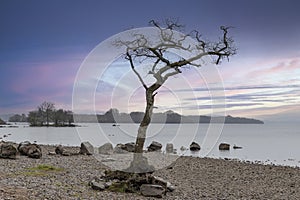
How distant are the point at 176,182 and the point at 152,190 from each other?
265 cm

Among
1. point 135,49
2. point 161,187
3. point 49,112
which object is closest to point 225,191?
point 161,187

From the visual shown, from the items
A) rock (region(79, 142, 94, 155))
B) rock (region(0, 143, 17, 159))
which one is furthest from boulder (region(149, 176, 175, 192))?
rock (region(79, 142, 94, 155))

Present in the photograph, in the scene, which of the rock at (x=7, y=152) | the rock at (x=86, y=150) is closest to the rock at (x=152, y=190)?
the rock at (x=7, y=152)

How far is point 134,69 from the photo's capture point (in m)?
11.4

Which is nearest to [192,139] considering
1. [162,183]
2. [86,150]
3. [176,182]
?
[86,150]

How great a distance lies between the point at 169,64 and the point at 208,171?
21.8ft

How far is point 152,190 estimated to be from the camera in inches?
391

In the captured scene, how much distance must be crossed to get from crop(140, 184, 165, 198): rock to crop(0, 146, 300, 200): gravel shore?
0.19 metres

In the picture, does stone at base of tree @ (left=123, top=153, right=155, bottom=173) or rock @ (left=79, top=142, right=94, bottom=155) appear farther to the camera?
rock @ (left=79, top=142, right=94, bottom=155)

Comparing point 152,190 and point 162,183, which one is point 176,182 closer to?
point 162,183

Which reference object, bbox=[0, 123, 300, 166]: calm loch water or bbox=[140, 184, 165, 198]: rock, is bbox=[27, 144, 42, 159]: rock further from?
bbox=[140, 184, 165, 198]: rock

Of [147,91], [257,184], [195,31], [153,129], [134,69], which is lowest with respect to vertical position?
[257,184]

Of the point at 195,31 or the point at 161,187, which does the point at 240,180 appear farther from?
the point at 195,31

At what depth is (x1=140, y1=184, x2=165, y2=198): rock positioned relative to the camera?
9.84 metres
